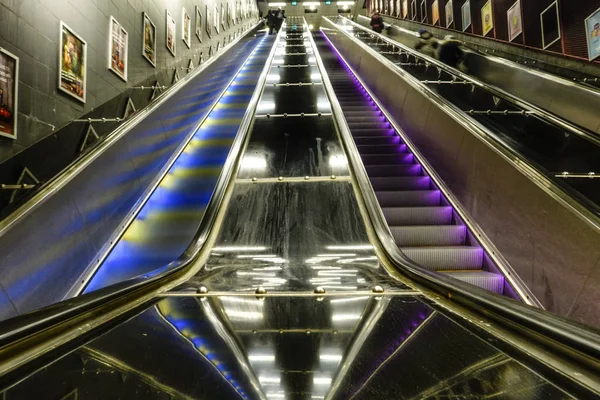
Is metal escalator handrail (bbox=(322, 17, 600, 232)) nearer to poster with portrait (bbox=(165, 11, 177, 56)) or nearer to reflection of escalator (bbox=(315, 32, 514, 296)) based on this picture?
reflection of escalator (bbox=(315, 32, 514, 296))

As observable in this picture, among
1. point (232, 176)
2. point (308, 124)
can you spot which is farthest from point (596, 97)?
point (232, 176)

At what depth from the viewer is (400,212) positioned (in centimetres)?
397

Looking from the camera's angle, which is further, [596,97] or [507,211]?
[596,97]

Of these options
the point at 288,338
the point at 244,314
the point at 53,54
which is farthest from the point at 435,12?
the point at 288,338

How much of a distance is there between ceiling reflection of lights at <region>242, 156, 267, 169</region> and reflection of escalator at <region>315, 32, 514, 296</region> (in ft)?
4.44

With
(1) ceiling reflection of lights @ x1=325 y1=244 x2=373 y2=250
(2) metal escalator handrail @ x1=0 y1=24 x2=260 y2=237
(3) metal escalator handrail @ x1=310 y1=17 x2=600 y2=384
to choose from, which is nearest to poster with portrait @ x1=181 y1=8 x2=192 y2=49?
(2) metal escalator handrail @ x1=0 y1=24 x2=260 y2=237

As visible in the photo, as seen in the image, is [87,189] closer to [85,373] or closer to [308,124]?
[85,373]

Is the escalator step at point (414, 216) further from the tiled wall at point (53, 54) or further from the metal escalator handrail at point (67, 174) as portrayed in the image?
the tiled wall at point (53, 54)

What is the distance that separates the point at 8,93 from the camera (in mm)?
4301

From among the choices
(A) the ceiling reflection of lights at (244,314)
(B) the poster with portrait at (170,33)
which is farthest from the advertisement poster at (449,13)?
(A) the ceiling reflection of lights at (244,314)

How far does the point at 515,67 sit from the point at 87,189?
7306mm

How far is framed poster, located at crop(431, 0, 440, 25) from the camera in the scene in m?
15.7

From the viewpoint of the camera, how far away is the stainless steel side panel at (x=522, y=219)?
7.69ft

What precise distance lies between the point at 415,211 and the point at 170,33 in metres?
8.57
